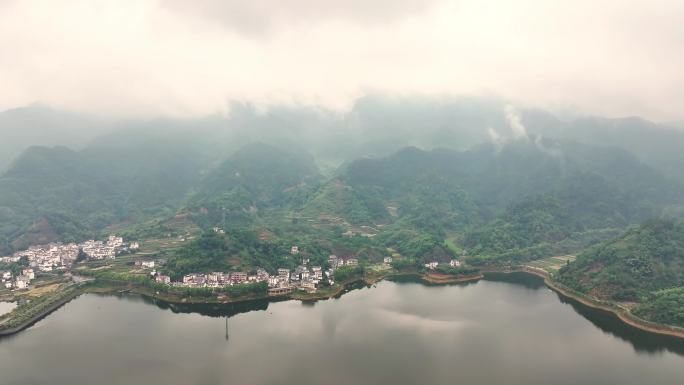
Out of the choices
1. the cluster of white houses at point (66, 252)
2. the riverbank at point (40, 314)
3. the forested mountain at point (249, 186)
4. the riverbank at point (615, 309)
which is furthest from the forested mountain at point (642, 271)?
the cluster of white houses at point (66, 252)

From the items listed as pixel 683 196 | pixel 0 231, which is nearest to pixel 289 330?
pixel 0 231

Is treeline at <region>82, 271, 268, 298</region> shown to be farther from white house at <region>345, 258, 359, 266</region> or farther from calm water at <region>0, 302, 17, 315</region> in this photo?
white house at <region>345, 258, 359, 266</region>

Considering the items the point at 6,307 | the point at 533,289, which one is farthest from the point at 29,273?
the point at 533,289

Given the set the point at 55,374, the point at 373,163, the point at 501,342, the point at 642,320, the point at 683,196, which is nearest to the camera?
the point at 55,374

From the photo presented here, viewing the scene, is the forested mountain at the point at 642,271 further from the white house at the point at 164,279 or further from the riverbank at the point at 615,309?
the white house at the point at 164,279

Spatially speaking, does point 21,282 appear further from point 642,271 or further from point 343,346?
point 642,271

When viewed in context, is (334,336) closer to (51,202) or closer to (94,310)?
(94,310)
